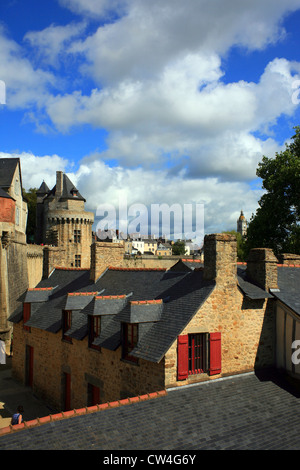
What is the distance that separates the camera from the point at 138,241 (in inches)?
4843

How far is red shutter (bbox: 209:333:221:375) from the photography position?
10570 millimetres

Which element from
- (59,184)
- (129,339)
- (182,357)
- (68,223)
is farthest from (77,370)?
(59,184)

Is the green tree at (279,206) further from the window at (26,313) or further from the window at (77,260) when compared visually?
the window at (77,260)

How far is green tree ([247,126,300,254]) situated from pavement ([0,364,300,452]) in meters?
19.0

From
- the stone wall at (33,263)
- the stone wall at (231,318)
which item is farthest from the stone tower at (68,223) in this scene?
the stone wall at (231,318)

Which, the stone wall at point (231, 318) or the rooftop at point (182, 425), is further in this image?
the stone wall at point (231, 318)

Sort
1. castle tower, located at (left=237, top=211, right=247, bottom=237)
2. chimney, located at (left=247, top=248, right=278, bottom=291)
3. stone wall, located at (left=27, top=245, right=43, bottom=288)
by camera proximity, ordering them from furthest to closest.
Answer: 1. castle tower, located at (left=237, top=211, right=247, bottom=237)
2. stone wall, located at (left=27, top=245, right=43, bottom=288)
3. chimney, located at (left=247, top=248, right=278, bottom=291)

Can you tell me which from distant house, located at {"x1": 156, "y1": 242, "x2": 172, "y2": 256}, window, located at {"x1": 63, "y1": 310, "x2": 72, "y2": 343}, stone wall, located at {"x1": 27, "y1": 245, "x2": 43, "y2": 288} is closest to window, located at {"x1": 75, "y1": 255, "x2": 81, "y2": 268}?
stone wall, located at {"x1": 27, "y1": 245, "x2": 43, "y2": 288}

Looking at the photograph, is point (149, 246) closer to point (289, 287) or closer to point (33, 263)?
point (33, 263)

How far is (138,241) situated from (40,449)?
116 meters

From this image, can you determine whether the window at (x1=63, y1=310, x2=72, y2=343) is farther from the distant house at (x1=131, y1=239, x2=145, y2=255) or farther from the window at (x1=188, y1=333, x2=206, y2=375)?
the distant house at (x1=131, y1=239, x2=145, y2=255)

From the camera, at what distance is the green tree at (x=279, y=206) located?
27.4m

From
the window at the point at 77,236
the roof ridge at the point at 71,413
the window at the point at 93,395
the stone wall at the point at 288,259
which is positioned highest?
the window at the point at 77,236

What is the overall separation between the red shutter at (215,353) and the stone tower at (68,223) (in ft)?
115
